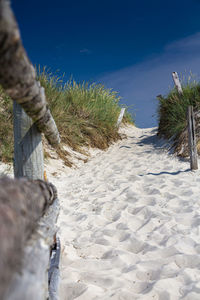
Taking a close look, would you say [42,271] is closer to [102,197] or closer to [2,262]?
[2,262]

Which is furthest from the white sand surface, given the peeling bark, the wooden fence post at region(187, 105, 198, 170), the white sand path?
the peeling bark

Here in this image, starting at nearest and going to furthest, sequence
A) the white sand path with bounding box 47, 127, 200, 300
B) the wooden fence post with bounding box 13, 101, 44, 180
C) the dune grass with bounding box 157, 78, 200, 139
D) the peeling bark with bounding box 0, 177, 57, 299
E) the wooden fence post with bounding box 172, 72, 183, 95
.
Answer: the peeling bark with bounding box 0, 177, 57, 299, the wooden fence post with bounding box 13, 101, 44, 180, the white sand path with bounding box 47, 127, 200, 300, the dune grass with bounding box 157, 78, 200, 139, the wooden fence post with bounding box 172, 72, 183, 95

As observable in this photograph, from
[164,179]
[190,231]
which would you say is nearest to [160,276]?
[190,231]

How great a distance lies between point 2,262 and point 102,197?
3.09m

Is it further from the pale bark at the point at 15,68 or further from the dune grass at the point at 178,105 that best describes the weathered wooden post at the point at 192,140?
the pale bark at the point at 15,68

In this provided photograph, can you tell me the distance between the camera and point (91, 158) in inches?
261

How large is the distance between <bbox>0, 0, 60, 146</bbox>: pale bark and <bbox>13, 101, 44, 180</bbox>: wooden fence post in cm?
35

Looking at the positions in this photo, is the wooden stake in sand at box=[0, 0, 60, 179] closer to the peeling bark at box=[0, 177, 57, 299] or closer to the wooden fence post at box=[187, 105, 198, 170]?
the peeling bark at box=[0, 177, 57, 299]

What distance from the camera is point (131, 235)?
2.47m

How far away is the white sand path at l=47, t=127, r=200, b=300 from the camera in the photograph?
68.9 inches

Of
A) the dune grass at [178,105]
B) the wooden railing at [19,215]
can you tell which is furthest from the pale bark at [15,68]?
the dune grass at [178,105]

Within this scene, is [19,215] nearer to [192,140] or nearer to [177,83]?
[192,140]

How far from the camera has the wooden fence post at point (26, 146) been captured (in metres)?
1.58

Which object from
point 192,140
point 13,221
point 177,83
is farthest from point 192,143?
point 13,221
